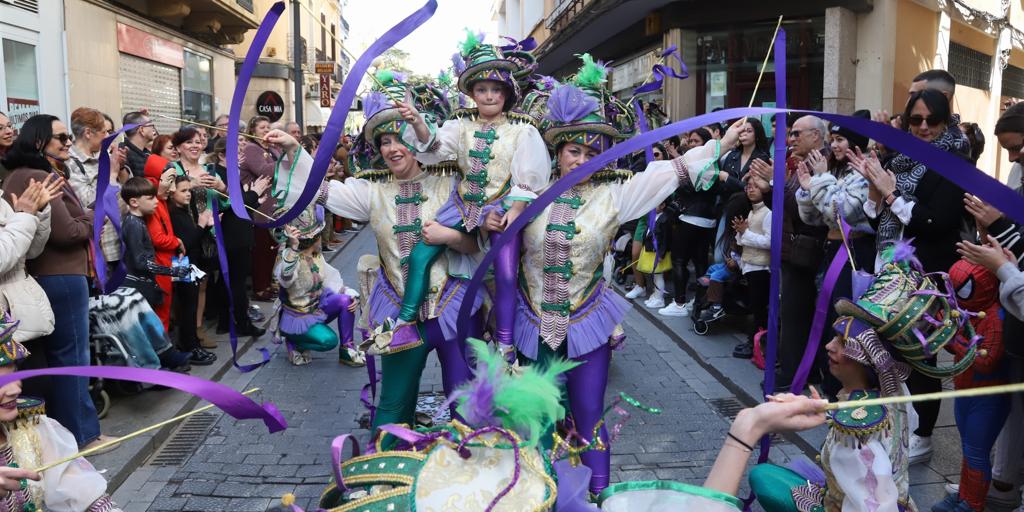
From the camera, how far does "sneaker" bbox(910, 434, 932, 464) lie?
14.9 feet

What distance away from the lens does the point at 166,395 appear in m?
5.94

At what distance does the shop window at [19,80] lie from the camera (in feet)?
34.8

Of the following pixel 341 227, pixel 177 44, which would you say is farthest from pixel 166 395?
pixel 177 44

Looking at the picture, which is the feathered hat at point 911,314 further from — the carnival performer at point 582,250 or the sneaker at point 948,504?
the sneaker at point 948,504

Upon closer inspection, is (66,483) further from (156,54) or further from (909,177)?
(156,54)

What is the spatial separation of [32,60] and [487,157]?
387 inches

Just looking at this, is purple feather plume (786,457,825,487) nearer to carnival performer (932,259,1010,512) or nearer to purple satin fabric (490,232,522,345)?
carnival performer (932,259,1010,512)

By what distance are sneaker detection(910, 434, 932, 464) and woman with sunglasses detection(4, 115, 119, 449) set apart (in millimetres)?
4493

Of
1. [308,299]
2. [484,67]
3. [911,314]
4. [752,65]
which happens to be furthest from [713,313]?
[752,65]

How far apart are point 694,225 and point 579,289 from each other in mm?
4992

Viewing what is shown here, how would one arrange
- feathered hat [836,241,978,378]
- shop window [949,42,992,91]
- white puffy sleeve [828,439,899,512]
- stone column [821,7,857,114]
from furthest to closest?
shop window [949,42,992,91]
stone column [821,7,857,114]
feathered hat [836,241,978,378]
white puffy sleeve [828,439,899,512]

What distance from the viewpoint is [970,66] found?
16.3 metres

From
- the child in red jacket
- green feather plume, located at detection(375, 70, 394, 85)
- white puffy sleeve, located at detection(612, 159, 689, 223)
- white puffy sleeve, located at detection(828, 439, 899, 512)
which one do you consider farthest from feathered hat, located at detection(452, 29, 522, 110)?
the child in red jacket

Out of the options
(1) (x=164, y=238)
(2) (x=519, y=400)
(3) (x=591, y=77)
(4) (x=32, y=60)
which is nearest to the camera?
(2) (x=519, y=400)
